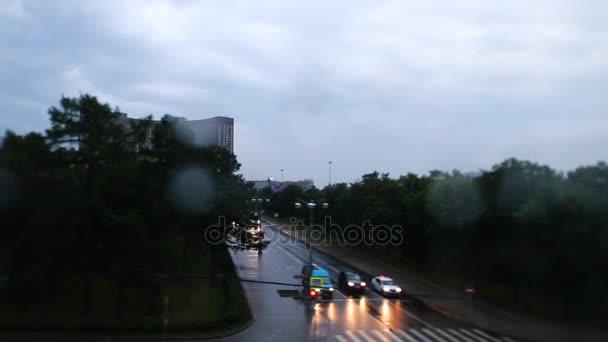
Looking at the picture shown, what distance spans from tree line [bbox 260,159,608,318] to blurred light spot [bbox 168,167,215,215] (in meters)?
14.0

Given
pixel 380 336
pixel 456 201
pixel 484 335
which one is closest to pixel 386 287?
pixel 456 201

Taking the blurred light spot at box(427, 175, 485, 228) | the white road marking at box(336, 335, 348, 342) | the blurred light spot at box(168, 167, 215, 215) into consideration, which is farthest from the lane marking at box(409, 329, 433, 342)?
the blurred light spot at box(168, 167, 215, 215)

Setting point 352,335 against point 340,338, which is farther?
point 352,335

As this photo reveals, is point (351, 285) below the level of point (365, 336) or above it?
above

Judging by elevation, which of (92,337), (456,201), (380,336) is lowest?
(380,336)

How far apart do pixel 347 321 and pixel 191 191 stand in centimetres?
1075

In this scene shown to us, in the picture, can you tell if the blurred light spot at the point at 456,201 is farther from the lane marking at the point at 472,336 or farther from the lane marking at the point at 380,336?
the lane marking at the point at 380,336

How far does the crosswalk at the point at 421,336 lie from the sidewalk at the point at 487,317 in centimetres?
115

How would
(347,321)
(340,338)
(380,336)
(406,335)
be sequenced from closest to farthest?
(340,338) < (380,336) < (406,335) < (347,321)

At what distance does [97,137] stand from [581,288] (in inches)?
858

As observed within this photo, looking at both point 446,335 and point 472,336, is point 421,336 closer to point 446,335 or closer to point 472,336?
point 446,335

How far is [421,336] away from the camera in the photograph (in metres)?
23.4

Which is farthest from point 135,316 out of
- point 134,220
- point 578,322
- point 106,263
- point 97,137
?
point 578,322

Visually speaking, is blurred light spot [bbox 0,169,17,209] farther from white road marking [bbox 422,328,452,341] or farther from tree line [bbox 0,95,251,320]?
white road marking [bbox 422,328,452,341]
